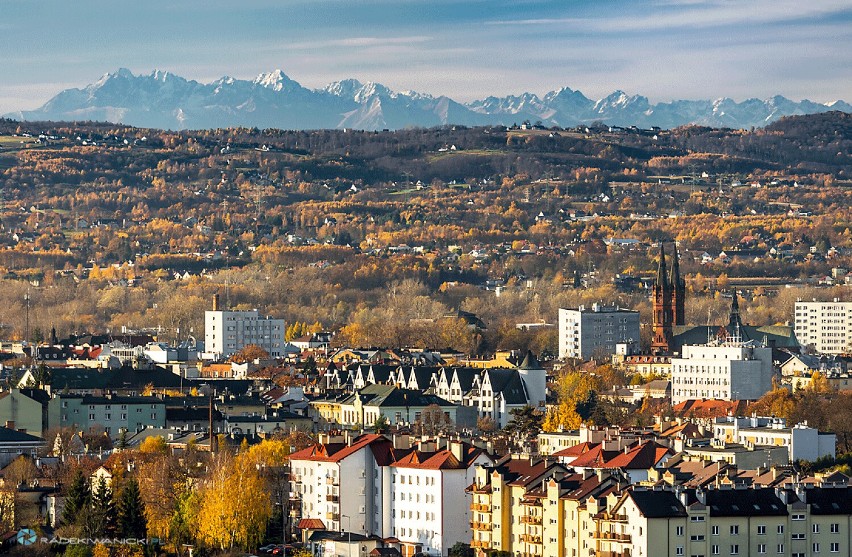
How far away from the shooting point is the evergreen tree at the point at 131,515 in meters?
59.4

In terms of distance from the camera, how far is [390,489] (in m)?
60.4

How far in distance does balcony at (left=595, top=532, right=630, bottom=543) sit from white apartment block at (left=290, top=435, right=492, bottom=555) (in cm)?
726

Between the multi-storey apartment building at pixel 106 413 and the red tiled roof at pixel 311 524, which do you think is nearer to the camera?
the red tiled roof at pixel 311 524

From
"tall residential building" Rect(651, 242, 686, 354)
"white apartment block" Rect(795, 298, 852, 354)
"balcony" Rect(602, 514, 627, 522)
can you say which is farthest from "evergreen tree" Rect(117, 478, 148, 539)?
"white apartment block" Rect(795, 298, 852, 354)

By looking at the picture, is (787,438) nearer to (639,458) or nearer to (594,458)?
(594,458)

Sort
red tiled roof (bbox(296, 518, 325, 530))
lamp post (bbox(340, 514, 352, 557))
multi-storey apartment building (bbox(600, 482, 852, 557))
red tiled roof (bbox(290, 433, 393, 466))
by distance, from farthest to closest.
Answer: red tiled roof (bbox(290, 433, 393, 466)) → red tiled roof (bbox(296, 518, 325, 530)) → lamp post (bbox(340, 514, 352, 557)) → multi-storey apartment building (bbox(600, 482, 852, 557))

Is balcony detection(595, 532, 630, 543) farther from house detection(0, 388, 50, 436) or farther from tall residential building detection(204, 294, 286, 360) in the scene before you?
tall residential building detection(204, 294, 286, 360)

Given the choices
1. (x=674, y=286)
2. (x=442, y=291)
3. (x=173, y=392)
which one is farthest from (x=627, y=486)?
(x=442, y=291)

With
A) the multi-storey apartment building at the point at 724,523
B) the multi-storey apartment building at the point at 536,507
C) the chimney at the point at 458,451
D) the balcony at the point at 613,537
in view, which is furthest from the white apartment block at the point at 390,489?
the multi-storey apartment building at the point at 724,523

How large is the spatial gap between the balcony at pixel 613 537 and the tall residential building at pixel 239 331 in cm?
9356

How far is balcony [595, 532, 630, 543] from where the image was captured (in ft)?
165

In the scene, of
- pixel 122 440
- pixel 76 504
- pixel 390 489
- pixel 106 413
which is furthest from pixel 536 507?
pixel 106 413

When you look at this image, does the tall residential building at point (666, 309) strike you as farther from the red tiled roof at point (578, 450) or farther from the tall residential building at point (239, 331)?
the red tiled roof at point (578, 450)

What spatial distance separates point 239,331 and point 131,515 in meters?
87.1
